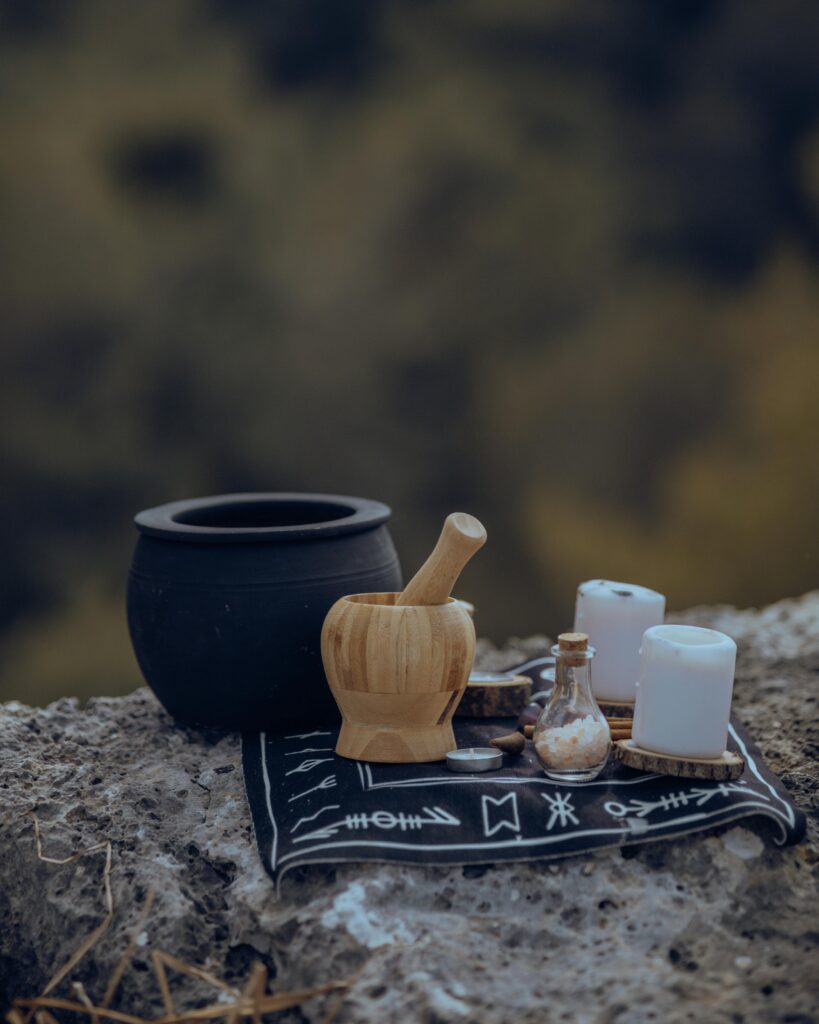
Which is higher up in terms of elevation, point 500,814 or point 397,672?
point 397,672

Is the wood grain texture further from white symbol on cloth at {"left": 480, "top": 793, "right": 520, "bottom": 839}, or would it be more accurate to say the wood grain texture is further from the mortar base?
white symbol on cloth at {"left": 480, "top": 793, "right": 520, "bottom": 839}

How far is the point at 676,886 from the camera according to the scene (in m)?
1.90

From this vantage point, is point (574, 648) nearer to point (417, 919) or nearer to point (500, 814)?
point (500, 814)

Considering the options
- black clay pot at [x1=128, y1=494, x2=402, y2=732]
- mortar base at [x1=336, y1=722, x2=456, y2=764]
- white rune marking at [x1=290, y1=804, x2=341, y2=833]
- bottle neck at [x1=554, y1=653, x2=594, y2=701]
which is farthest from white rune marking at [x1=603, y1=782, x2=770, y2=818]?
black clay pot at [x1=128, y1=494, x2=402, y2=732]

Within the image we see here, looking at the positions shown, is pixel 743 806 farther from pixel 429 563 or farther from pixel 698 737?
pixel 429 563

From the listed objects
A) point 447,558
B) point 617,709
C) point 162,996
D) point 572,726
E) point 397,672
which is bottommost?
point 162,996

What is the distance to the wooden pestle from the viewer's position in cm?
218

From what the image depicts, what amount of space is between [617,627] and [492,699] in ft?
1.05

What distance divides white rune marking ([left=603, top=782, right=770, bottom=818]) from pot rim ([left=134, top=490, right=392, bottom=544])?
32.3 inches

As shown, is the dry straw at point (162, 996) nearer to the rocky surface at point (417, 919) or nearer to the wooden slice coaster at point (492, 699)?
the rocky surface at point (417, 919)

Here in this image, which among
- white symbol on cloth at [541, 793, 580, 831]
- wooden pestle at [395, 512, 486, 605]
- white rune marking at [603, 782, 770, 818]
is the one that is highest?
wooden pestle at [395, 512, 486, 605]

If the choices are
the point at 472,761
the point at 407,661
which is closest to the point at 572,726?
the point at 472,761

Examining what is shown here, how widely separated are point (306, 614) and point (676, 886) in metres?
0.91

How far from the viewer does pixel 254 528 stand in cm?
244
